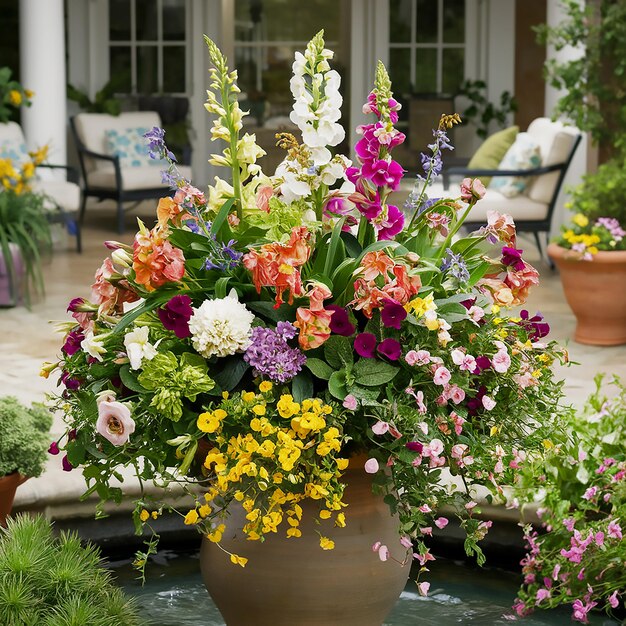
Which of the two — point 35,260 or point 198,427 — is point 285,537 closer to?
point 198,427

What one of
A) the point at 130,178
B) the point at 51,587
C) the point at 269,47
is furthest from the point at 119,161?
the point at 51,587

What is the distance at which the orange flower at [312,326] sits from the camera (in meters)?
2.10

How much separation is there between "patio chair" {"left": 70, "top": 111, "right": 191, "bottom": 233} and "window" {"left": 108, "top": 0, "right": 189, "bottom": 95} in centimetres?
168

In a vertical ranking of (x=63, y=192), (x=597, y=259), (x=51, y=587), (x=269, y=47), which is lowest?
(x=51, y=587)

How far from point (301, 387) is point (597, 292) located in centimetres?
414

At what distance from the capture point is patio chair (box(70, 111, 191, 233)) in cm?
1006

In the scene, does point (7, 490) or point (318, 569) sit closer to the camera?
point (318, 569)

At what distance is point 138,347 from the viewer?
213cm

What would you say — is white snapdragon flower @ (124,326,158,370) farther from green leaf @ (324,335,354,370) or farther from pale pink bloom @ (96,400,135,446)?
green leaf @ (324,335,354,370)

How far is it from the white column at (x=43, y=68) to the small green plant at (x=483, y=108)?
4.20 metres

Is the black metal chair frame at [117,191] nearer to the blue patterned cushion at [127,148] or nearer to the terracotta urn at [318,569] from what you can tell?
the blue patterned cushion at [127,148]

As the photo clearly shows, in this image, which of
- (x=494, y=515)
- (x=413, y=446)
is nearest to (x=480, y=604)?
(x=494, y=515)

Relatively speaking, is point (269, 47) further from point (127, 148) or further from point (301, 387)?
point (301, 387)

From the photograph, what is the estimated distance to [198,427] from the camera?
6.79 feet
